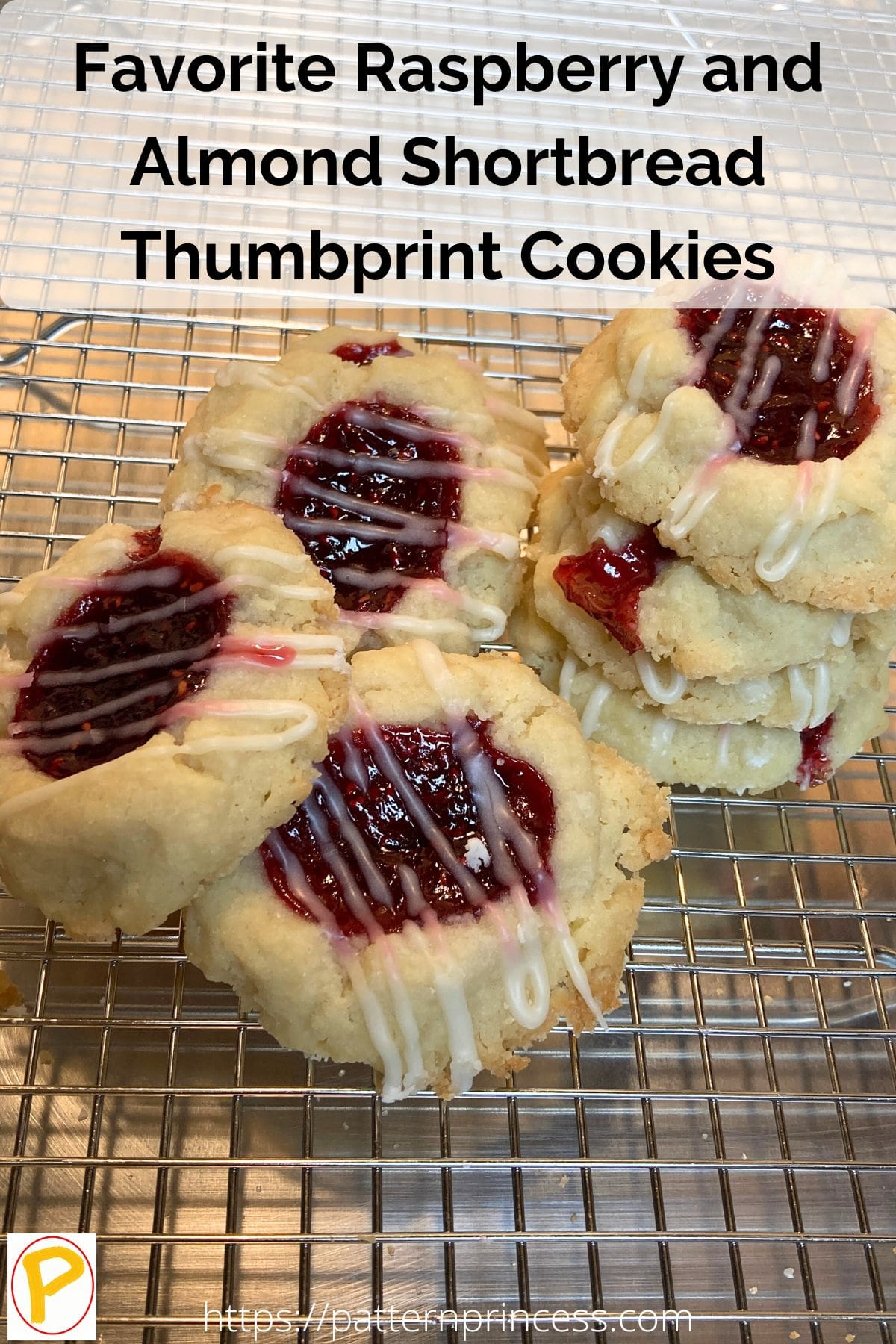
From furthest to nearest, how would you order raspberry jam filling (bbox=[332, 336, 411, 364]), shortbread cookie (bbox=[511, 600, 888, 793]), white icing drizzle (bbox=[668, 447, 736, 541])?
1. raspberry jam filling (bbox=[332, 336, 411, 364])
2. shortbread cookie (bbox=[511, 600, 888, 793])
3. white icing drizzle (bbox=[668, 447, 736, 541])

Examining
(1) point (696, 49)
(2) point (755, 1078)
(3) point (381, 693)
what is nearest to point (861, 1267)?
(2) point (755, 1078)

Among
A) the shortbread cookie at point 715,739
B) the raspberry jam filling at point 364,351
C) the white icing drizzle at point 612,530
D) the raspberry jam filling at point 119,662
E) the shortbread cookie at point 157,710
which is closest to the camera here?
the shortbread cookie at point 157,710

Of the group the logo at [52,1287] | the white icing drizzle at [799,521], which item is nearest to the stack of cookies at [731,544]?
the white icing drizzle at [799,521]

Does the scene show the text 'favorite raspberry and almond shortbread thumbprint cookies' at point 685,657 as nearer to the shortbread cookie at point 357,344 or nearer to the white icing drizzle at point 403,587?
the white icing drizzle at point 403,587

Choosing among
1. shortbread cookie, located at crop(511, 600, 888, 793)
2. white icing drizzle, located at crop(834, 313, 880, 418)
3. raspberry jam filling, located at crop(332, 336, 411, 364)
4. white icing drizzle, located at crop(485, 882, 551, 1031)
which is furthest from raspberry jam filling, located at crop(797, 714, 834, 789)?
raspberry jam filling, located at crop(332, 336, 411, 364)

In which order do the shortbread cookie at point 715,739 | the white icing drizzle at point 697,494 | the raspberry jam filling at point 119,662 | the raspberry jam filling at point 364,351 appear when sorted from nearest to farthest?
the raspberry jam filling at point 119,662
the white icing drizzle at point 697,494
the shortbread cookie at point 715,739
the raspberry jam filling at point 364,351

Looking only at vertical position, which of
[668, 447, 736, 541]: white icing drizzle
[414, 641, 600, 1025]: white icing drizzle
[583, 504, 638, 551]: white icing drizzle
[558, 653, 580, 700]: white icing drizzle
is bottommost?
[414, 641, 600, 1025]: white icing drizzle

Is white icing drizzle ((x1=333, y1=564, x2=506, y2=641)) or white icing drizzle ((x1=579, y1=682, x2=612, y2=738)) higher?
white icing drizzle ((x1=333, y1=564, x2=506, y2=641))

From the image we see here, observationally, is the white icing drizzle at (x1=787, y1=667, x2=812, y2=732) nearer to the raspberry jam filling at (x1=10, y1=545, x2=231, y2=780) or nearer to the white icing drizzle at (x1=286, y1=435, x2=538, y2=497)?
the white icing drizzle at (x1=286, y1=435, x2=538, y2=497)

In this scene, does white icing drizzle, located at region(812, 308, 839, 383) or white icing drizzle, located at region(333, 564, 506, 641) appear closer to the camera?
white icing drizzle, located at region(812, 308, 839, 383)
